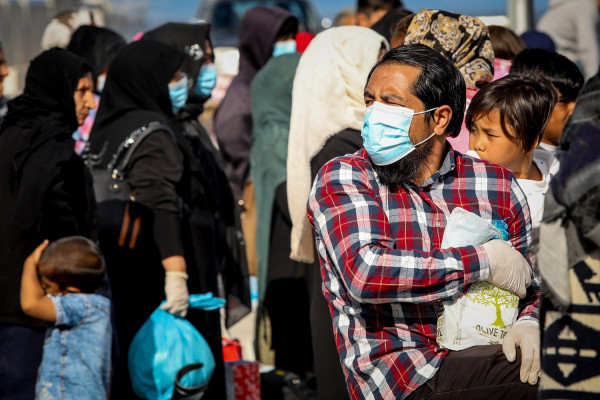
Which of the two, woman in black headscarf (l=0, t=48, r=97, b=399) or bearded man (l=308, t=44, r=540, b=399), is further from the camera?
woman in black headscarf (l=0, t=48, r=97, b=399)

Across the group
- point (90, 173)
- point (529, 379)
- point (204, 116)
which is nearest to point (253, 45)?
point (204, 116)

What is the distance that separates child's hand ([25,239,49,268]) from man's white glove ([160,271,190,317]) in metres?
0.76

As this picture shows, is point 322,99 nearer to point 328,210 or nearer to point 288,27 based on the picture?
point 328,210

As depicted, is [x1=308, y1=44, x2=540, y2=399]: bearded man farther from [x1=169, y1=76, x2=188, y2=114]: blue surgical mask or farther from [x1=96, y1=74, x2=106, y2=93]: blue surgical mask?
[x1=96, y1=74, x2=106, y2=93]: blue surgical mask

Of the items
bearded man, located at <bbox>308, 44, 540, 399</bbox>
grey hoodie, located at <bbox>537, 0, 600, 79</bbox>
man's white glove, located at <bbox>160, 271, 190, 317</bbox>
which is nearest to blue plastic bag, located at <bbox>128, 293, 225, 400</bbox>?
man's white glove, located at <bbox>160, 271, 190, 317</bbox>

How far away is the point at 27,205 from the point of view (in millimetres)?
3775

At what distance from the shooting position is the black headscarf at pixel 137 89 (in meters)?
4.70

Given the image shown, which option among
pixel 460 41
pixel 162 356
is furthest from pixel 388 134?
pixel 162 356

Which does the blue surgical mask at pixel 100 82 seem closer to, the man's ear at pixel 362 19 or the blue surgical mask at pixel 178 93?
the blue surgical mask at pixel 178 93

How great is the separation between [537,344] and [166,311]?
85.9 inches

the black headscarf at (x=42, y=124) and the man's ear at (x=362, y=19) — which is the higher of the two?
the black headscarf at (x=42, y=124)

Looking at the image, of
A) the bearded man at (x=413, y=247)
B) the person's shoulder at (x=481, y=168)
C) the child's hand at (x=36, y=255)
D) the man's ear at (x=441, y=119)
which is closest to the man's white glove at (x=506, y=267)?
the bearded man at (x=413, y=247)

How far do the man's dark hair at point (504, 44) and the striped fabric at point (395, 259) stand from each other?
207 cm

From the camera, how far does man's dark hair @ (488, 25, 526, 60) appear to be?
16.4 feet
